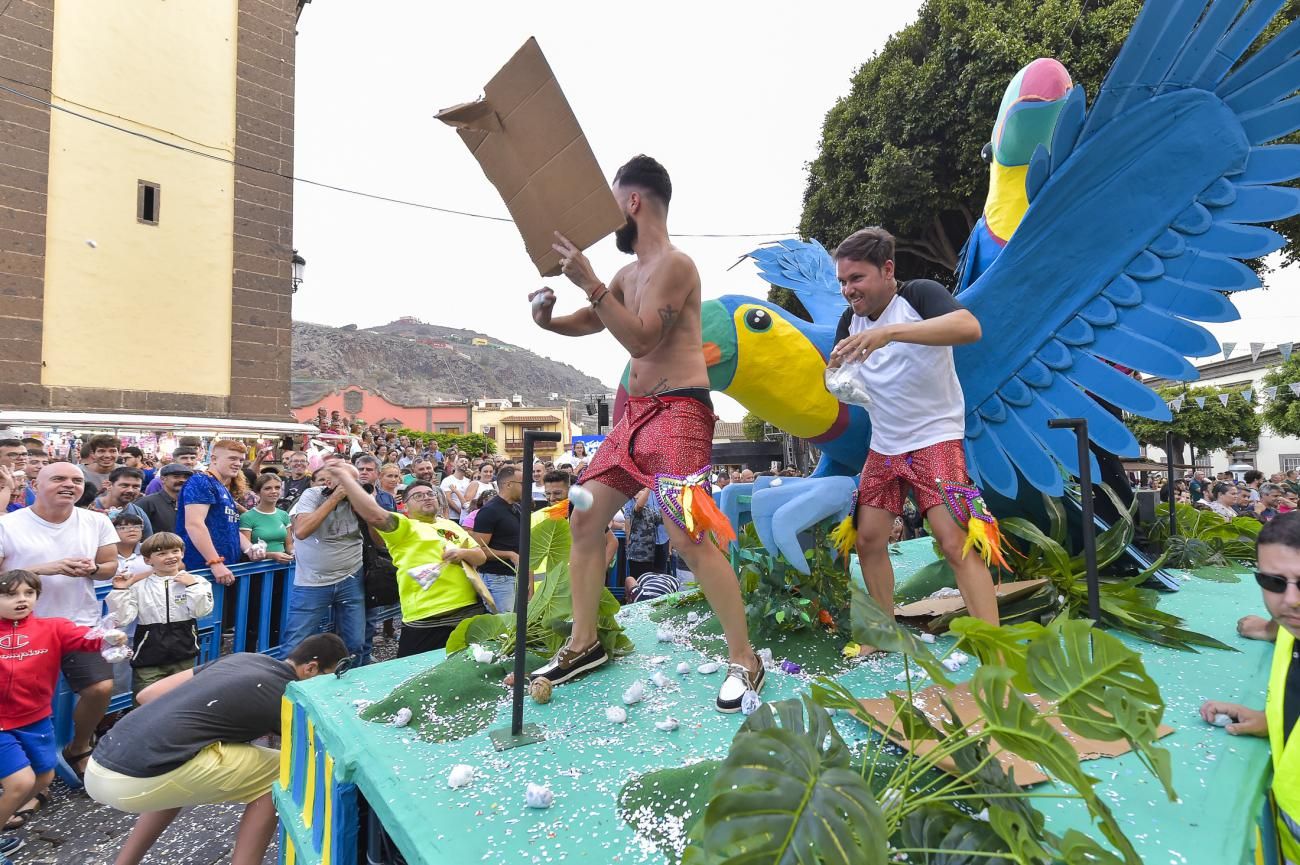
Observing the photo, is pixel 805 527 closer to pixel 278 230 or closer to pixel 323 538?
pixel 323 538

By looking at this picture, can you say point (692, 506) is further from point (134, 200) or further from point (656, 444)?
point (134, 200)

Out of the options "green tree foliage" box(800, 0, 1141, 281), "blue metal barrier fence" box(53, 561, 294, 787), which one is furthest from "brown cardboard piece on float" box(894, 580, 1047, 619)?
"green tree foliage" box(800, 0, 1141, 281)

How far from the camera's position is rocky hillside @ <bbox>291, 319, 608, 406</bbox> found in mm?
93938

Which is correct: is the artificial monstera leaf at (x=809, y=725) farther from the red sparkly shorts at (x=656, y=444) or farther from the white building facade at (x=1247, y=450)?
the white building facade at (x=1247, y=450)

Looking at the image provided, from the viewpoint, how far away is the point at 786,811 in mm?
935

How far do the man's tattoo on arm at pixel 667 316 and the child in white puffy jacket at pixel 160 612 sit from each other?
122 inches

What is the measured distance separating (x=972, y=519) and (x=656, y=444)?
109cm

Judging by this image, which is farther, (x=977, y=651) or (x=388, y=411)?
(x=388, y=411)

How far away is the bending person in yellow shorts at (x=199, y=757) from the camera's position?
2.25m

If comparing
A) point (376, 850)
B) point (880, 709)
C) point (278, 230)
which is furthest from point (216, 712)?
point (278, 230)

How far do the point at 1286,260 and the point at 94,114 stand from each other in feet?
64.9

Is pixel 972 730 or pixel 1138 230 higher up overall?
pixel 1138 230

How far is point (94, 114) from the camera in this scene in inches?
496

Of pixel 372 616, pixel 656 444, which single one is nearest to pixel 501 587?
pixel 372 616
